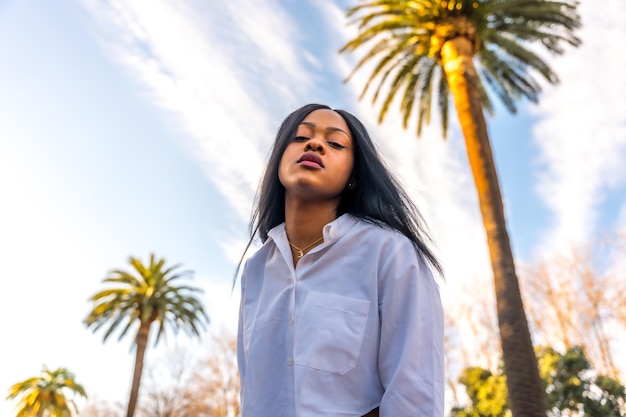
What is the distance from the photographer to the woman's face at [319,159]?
6.42 ft

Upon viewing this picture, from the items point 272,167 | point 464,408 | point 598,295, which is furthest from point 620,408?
point 272,167

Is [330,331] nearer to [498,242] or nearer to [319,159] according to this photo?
[319,159]

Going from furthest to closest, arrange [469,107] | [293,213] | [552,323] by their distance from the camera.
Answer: [552,323] → [469,107] → [293,213]

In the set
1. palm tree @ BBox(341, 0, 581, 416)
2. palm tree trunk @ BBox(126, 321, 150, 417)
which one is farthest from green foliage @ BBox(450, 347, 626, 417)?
palm tree trunk @ BBox(126, 321, 150, 417)

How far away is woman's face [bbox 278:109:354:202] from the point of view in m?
1.96

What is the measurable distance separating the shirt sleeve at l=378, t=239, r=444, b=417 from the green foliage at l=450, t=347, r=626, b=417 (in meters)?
15.5

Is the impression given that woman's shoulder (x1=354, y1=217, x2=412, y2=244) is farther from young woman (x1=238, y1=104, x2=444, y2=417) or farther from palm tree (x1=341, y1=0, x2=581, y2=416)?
palm tree (x1=341, y1=0, x2=581, y2=416)

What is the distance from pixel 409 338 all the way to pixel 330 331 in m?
0.23

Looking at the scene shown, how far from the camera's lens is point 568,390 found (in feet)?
49.3

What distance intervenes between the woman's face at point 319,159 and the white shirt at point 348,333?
0.60ft

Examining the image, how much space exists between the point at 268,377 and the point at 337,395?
28cm

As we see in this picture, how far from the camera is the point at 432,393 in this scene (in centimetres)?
143

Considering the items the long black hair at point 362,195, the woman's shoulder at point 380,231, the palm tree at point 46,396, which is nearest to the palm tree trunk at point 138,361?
the palm tree at point 46,396

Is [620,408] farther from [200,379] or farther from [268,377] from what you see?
[200,379]
